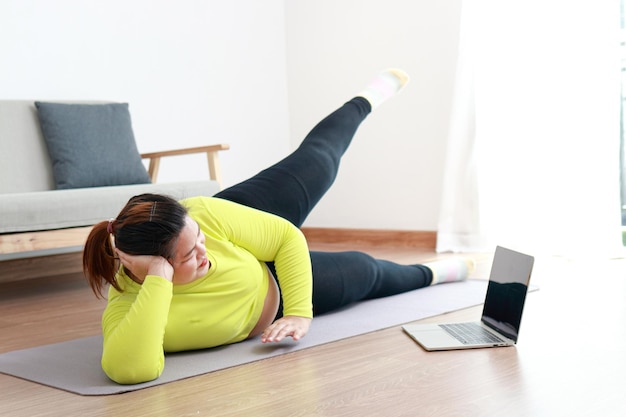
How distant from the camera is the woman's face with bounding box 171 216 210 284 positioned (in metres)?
1.75

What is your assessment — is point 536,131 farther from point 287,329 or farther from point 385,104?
point 287,329

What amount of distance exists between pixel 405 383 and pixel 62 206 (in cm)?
204

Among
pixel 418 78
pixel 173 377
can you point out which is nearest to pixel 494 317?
pixel 173 377

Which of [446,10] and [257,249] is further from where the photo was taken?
[446,10]

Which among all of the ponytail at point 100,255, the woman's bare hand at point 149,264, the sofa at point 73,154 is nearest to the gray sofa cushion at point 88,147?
the sofa at point 73,154

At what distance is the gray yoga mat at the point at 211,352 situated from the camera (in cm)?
184

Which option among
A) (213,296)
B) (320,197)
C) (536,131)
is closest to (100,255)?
(213,296)

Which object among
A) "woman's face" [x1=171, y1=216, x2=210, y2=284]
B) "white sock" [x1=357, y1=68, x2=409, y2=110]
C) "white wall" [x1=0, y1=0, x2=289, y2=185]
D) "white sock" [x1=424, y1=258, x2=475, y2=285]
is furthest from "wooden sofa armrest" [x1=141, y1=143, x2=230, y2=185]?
"woman's face" [x1=171, y1=216, x2=210, y2=284]

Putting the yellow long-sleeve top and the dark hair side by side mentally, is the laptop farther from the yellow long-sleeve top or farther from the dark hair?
the dark hair

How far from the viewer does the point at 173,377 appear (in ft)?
5.91

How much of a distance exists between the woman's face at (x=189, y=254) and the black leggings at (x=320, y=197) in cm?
39

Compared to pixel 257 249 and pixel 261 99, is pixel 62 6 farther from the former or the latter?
pixel 257 249

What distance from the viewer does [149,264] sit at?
5.68ft

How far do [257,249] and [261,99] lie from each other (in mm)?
3385
